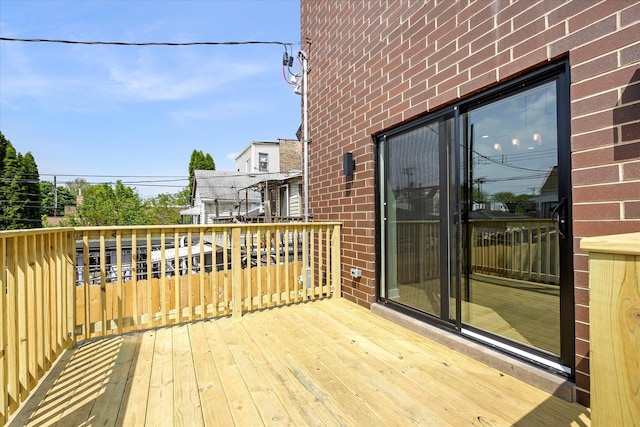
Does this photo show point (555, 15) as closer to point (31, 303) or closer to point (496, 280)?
point (496, 280)

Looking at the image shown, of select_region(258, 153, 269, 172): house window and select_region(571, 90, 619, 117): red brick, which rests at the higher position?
select_region(258, 153, 269, 172): house window

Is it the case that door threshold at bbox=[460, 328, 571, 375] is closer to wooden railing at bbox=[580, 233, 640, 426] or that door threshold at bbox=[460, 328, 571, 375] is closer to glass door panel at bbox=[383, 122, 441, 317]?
glass door panel at bbox=[383, 122, 441, 317]

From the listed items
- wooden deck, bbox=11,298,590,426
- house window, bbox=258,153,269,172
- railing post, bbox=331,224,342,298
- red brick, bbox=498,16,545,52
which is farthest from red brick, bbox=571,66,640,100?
house window, bbox=258,153,269,172

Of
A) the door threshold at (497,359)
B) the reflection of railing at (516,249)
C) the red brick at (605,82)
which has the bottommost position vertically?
the door threshold at (497,359)

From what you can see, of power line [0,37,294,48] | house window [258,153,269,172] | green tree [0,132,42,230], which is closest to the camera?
power line [0,37,294,48]

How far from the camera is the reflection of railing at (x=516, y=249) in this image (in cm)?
196

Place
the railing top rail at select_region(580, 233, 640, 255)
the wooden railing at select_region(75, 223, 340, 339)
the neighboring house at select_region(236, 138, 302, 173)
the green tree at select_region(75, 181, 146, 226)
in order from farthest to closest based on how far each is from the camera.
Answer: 1. the green tree at select_region(75, 181, 146, 226)
2. the neighboring house at select_region(236, 138, 302, 173)
3. the wooden railing at select_region(75, 223, 340, 339)
4. the railing top rail at select_region(580, 233, 640, 255)

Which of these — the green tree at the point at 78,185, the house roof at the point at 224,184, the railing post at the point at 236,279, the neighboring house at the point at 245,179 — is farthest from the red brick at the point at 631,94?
the green tree at the point at 78,185

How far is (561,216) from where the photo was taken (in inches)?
70.2

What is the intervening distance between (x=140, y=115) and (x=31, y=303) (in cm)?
2111

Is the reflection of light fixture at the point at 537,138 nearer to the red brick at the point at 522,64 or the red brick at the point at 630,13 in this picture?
the red brick at the point at 522,64

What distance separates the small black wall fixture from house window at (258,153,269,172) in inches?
718

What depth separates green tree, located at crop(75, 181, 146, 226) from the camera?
21984 millimetres

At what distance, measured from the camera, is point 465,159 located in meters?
2.36
